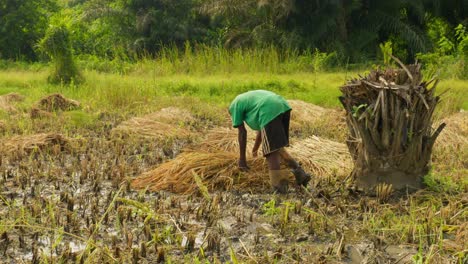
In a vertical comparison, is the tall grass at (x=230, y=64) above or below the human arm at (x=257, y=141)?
below

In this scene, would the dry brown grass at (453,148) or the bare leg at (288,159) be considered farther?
the dry brown grass at (453,148)

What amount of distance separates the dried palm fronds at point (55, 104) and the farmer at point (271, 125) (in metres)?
4.78

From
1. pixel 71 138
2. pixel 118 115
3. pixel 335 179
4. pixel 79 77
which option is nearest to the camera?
pixel 335 179

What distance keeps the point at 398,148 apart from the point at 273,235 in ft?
4.43

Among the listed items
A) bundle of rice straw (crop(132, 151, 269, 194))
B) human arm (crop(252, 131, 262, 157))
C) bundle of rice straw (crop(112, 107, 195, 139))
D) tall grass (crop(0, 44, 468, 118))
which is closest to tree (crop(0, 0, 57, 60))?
tall grass (crop(0, 44, 468, 118))

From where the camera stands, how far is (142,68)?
47.4 ft

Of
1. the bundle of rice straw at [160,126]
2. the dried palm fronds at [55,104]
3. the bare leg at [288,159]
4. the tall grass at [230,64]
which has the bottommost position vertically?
the tall grass at [230,64]

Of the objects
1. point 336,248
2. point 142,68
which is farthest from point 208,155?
point 142,68

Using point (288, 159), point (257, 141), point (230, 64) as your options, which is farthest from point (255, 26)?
point (288, 159)

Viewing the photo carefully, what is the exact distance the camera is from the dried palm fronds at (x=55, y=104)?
8.77 meters

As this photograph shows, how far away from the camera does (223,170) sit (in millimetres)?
4973

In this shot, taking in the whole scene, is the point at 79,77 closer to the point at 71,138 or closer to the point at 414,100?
the point at 71,138

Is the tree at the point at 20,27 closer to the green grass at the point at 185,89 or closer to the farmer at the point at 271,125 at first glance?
the green grass at the point at 185,89

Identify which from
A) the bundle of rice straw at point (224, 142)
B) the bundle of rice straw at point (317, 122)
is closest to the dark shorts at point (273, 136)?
the bundle of rice straw at point (224, 142)
